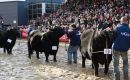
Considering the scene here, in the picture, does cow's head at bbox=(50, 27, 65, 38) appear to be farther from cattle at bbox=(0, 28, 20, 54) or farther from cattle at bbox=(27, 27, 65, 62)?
cattle at bbox=(0, 28, 20, 54)

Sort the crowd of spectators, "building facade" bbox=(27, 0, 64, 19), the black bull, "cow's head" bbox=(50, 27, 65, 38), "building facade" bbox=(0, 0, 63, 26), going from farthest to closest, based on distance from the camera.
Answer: "building facade" bbox=(0, 0, 63, 26)
"building facade" bbox=(27, 0, 64, 19)
the crowd of spectators
"cow's head" bbox=(50, 27, 65, 38)
the black bull

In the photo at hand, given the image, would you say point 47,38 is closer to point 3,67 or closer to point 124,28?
point 3,67

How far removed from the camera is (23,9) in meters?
59.8

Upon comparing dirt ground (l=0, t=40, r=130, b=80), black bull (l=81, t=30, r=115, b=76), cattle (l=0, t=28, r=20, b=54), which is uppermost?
black bull (l=81, t=30, r=115, b=76)

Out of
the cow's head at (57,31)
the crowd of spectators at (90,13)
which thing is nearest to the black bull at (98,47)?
the cow's head at (57,31)

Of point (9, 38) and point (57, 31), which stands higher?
point (57, 31)

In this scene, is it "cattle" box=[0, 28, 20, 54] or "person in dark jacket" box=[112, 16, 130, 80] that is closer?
"person in dark jacket" box=[112, 16, 130, 80]

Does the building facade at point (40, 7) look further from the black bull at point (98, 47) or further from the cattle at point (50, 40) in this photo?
the black bull at point (98, 47)

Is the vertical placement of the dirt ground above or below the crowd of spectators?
below

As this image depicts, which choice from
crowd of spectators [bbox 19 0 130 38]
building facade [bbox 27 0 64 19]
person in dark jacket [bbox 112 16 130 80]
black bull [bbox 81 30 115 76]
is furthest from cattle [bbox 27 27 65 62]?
building facade [bbox 27 0 64 19]

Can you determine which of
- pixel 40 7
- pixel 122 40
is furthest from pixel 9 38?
pixel 40 7

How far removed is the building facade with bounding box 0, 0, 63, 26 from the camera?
58.2m

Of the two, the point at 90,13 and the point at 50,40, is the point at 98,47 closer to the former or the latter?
the point at 50,40

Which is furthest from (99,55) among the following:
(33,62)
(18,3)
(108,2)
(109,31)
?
(18,3)
